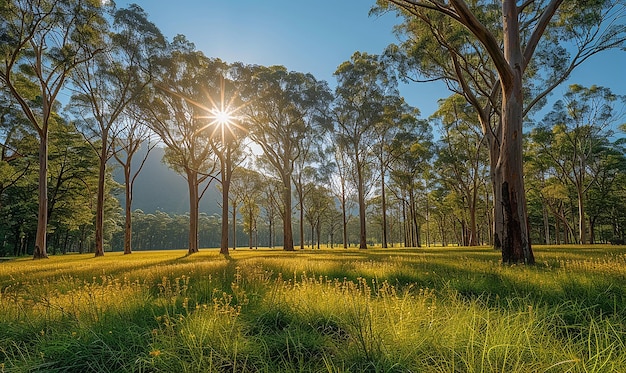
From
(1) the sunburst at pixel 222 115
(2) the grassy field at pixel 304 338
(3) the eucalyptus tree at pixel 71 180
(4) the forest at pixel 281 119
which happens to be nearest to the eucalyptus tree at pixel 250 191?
(4) the forest at pixel 281 119

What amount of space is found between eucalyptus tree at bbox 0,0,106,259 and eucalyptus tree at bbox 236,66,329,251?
10936 millimetres

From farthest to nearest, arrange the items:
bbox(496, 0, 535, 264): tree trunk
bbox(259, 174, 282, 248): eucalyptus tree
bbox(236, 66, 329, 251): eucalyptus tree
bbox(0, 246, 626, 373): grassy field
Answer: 1. bbox(259, 174, 282, 248): eucalyptus tree
2. bbox(236, 66, 329, 251): eucalyptus tree
3. bbox(496, 0, 535, 264): tree trunk
4. bbox(0, 246, 626, 373): grassy field

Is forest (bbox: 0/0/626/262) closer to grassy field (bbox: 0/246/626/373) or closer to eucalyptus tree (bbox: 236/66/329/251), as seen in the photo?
eucalyptus tree (bbox: 236/66/329/251)

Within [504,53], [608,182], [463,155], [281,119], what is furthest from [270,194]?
[608,182]

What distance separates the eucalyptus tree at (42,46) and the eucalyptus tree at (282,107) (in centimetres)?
1094

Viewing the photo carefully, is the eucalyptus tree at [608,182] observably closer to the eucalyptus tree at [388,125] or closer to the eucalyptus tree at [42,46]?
the eucalyptus tree at [388,125]

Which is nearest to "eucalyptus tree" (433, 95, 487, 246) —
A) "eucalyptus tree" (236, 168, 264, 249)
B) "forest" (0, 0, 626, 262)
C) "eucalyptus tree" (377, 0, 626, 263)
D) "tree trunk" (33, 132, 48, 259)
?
"forest" (0, 0, 626, 262)

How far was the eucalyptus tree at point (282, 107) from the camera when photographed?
24.0 m

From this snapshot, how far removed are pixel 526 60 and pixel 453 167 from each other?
26.8 meters

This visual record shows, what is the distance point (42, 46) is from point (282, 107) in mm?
17517

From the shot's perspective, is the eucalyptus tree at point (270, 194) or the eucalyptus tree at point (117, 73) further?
the eucalyptus tree at point (270, 194)

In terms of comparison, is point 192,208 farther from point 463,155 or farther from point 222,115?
point 463,155

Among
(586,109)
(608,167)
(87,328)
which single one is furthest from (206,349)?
(608,167)

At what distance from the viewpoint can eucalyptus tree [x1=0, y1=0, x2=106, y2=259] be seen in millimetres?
18000
